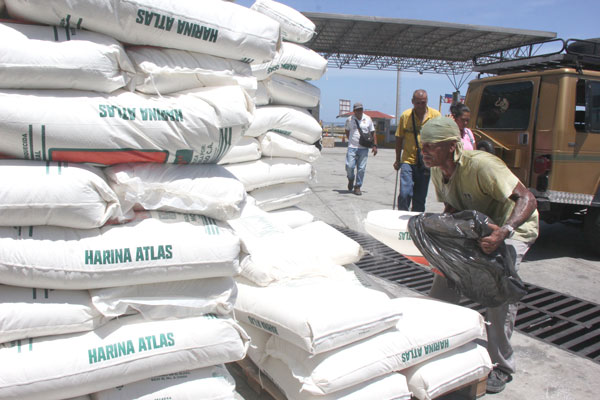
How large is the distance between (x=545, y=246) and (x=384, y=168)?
8735 millimetres

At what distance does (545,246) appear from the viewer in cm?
605

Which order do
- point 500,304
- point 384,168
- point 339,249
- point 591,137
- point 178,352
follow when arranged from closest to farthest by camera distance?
point 178,352 → point 500,304 → point 339,249 → point 591,137 → point 384,168

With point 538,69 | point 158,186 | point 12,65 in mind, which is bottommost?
point 158,186

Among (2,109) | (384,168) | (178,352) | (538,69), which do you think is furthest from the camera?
(384,168)

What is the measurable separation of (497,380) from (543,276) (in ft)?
8.36

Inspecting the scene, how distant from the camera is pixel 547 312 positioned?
387 centimetres

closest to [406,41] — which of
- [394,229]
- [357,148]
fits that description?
[357,148]

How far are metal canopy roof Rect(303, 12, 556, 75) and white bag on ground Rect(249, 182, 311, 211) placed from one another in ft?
47.4

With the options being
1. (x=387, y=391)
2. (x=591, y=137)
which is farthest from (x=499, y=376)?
(x=591, y=137)

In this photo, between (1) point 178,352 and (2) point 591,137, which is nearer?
(1) point 178,352

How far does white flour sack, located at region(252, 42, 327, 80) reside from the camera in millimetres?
3867

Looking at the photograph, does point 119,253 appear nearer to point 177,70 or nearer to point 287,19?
point 177,70

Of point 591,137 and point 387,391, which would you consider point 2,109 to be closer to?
point 387,391

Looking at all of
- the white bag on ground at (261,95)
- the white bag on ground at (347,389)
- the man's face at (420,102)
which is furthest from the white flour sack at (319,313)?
the man's face at (420,102)
